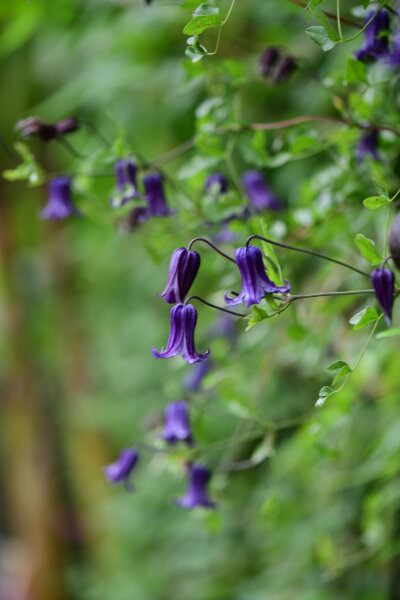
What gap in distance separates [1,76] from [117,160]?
2.18 m

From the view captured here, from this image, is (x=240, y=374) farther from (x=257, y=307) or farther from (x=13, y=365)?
(x=13, y=365)

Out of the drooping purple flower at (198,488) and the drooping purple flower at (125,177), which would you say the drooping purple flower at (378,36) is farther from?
the drooping purple flower at (198,488)

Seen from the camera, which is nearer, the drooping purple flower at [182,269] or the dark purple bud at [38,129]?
the drooping purple flower at [182,269]

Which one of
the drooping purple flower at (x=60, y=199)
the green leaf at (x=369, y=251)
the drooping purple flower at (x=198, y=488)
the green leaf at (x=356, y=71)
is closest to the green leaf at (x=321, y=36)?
the green leaf at (x=356, y=71)

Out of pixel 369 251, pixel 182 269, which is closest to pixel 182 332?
pixel 182 269

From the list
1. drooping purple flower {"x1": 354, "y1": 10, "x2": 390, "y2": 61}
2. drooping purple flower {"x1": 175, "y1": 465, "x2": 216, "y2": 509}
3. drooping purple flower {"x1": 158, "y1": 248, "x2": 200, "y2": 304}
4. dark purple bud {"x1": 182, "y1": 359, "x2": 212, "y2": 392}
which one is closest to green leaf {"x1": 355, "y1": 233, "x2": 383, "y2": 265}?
drooping purple flower {"x1": 158, "y1": 248, "x2": 200, "y2": 304}

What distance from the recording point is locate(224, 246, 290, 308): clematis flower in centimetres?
57

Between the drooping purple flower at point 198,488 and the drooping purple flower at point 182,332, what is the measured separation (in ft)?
1.24

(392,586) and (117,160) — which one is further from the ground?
(117,160)

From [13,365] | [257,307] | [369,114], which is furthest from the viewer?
[13,365]

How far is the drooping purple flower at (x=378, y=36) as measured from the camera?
2.31 feet

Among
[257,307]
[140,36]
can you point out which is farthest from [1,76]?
[257,307]

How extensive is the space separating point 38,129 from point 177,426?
0.45 meters

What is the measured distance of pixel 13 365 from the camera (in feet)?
9.61
